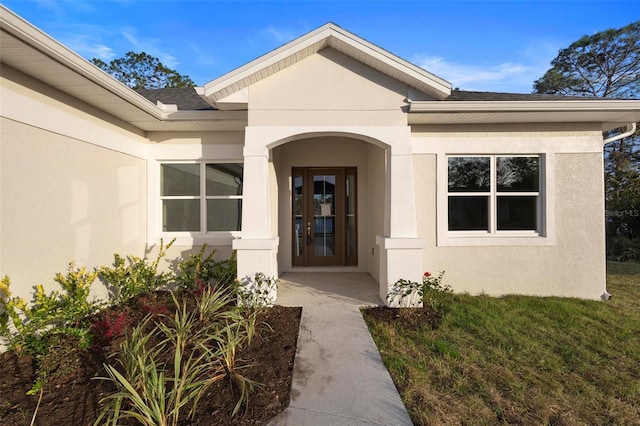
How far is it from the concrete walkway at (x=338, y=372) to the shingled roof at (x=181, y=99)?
4027mm

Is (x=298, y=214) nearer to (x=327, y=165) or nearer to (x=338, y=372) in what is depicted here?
(x=327, y=165)

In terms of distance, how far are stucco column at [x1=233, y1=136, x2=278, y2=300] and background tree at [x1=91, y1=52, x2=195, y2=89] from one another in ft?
81.7

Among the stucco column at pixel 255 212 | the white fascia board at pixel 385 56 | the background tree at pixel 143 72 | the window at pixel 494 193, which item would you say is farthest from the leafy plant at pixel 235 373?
the background tree at pixel 143 72

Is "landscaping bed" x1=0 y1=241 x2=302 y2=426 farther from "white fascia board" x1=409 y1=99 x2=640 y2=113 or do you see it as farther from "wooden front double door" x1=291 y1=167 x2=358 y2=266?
→ "white fascia board" x1=409 y1=99 x2=640 y2=113

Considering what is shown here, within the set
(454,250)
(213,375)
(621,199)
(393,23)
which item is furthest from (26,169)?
(621,199)

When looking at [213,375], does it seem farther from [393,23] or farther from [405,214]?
[393,23]

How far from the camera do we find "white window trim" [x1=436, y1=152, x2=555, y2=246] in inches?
239

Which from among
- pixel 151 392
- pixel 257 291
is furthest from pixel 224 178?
pixel 151 392

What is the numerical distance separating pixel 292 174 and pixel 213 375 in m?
5.67

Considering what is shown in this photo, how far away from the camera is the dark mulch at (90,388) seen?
257 cm

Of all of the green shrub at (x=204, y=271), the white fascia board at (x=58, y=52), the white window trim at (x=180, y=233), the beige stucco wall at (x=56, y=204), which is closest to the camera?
the white fascia board at (x=58, y=52)

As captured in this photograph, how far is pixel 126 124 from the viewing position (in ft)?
19.0

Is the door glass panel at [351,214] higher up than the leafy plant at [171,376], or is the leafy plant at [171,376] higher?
the door glass panel at [351,214]

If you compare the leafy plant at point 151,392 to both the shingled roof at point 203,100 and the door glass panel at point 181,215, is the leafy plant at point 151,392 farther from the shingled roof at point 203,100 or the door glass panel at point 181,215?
the shingled roof at point 203,100
